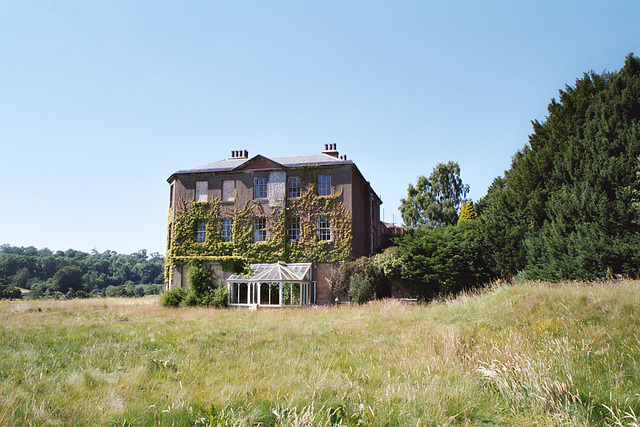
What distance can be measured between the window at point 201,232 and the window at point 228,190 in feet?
7.50

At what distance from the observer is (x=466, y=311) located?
13781 millimetres

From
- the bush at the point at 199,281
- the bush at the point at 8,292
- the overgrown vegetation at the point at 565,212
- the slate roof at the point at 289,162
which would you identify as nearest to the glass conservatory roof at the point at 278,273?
the bush at the point at 199,281

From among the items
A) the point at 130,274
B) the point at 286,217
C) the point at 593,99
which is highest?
the point at 593,99

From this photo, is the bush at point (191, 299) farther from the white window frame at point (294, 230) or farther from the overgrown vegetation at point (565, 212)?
the overgrown vegetation at point (565, 212)

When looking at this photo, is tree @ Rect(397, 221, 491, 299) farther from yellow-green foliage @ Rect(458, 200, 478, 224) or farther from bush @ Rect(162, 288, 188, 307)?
bush @ Rect(162, 288, 188, 307)

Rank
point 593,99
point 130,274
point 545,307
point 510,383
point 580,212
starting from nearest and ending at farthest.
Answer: point 510,383
point 545,307
point 580,212
point 593,99
point 130,274

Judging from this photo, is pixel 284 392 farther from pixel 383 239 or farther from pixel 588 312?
pixel 383 239

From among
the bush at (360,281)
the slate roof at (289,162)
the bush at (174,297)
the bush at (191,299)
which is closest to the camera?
the bush at (360,281)

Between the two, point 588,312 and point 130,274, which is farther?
point 130,274

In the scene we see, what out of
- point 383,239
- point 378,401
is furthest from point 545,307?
point 383,239

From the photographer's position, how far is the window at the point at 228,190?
30312 mm

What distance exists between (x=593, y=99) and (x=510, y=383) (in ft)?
56.5

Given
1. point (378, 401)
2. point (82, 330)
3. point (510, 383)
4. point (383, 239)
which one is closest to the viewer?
point (378, 401)

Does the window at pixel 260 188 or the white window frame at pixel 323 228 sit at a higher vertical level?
the window at pixel 260 188
